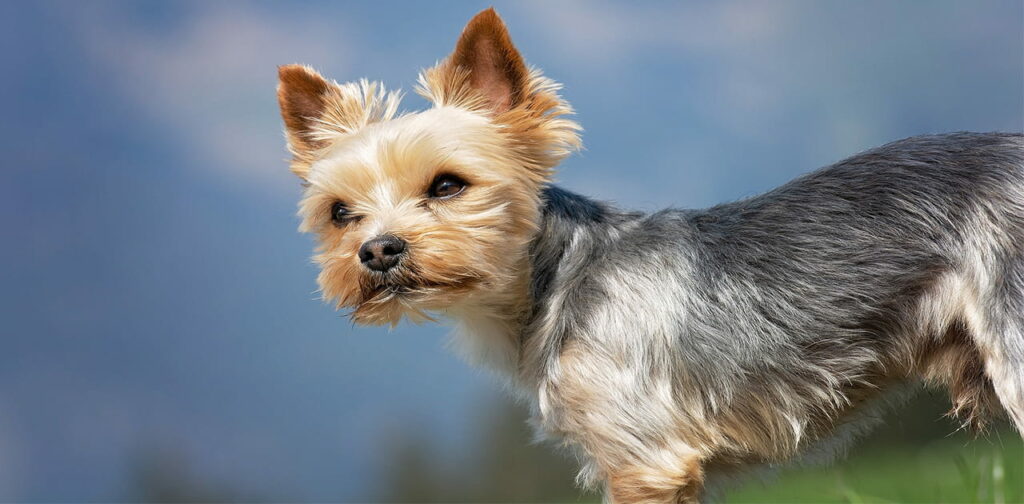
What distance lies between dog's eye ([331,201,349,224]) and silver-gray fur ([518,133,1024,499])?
3.34ft

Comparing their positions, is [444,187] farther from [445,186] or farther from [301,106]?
[301,106]

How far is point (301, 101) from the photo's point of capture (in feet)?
17.0

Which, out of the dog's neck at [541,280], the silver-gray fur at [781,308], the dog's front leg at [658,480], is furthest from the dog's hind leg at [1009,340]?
the dog's neck at [541,280]

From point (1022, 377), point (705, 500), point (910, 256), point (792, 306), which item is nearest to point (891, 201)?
point (910, 256)

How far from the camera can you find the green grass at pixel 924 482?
→ 218 inches

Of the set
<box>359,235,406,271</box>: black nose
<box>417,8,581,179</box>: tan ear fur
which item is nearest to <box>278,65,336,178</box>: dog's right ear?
<box>417,8,581,179</box>: tan ear fur

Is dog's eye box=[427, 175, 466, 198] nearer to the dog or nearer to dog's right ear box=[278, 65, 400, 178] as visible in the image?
the dog

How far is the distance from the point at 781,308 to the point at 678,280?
53 cm

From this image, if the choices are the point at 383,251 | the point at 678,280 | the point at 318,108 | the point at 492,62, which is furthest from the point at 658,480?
the point at 318,108

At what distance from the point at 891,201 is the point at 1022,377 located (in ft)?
3.31

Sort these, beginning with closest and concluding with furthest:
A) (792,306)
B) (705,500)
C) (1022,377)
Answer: (1022,377)
(792,306)
(705,500)

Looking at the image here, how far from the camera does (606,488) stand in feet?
14.0

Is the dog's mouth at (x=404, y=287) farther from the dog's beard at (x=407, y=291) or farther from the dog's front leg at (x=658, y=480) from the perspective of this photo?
the dog's front leg at (x=658, y=480)

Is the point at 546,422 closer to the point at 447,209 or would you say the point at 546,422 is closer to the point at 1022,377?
the point at 447,209
